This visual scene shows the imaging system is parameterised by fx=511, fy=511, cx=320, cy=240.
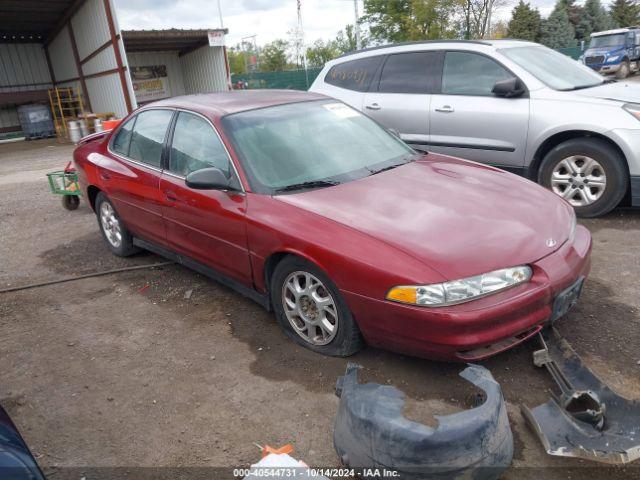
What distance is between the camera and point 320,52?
57.2 metres

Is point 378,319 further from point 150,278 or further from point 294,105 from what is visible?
point 150,278

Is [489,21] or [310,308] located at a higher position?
[489,21]

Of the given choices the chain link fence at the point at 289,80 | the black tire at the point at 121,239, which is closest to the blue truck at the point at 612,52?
the chain link fence at the point at 289,80

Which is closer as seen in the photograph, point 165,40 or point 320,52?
point 165,40

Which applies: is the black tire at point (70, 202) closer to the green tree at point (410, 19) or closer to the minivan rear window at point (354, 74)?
the minivan rear window at point (354, 74)

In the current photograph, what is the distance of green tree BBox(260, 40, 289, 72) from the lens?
175 ft

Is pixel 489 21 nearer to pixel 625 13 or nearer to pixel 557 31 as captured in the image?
pixel 557 31

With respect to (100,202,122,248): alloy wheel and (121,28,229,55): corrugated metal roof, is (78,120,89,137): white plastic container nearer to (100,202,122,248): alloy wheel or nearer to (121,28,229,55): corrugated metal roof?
(121,28,229,55): corrugated metal roof

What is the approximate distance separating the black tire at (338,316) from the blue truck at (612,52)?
23675mm

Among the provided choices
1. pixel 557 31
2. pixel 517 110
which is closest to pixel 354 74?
pixel 517 110

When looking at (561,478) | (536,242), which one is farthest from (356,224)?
(561,478)

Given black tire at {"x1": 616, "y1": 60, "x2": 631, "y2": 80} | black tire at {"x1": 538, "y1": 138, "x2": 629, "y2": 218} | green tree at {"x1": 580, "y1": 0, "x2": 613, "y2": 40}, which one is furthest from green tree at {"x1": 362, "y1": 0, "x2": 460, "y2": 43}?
black tire at {"x1": 538, "y1": 138, "x2": 629, "y2": 218}

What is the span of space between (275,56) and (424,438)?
183 ft

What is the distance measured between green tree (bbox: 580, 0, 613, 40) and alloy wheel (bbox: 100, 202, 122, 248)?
4905cm
